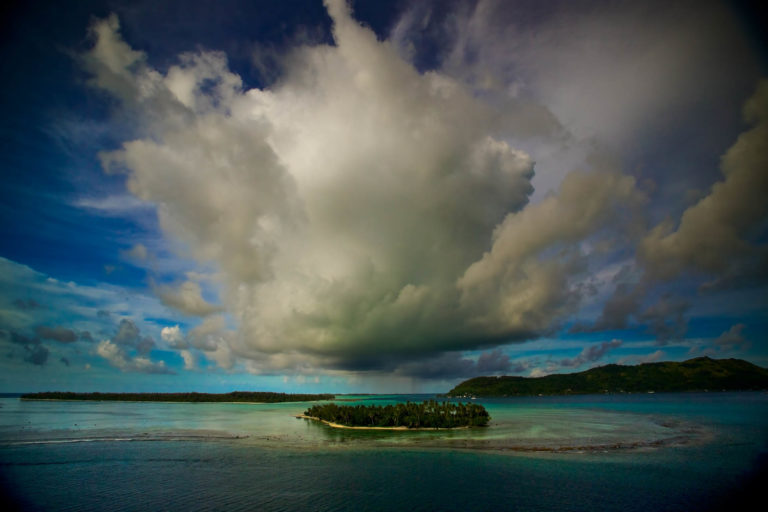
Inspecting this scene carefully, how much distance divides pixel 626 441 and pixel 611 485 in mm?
36362

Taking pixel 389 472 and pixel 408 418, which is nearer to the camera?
pixel 389 472

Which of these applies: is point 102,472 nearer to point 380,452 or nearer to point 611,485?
point 380,452

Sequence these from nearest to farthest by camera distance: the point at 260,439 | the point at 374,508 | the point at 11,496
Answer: the point at 374,508, the point at 11,496, the point at 260,439

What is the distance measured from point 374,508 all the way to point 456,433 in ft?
189

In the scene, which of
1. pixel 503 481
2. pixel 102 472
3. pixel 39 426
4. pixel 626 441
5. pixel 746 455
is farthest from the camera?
pixel 39 426

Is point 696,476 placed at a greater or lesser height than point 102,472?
lesser

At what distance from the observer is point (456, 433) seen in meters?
85.8

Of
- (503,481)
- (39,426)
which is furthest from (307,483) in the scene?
(39,426)

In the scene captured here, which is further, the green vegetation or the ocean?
the green vegetation

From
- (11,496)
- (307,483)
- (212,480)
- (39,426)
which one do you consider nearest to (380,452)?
(307,483)

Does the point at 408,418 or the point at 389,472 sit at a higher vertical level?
the point at 408,418

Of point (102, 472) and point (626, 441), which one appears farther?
point (626, 441)

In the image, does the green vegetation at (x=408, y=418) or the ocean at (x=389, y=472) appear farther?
the green vegetation at (x=408, y=418)

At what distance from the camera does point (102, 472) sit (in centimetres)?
4872
